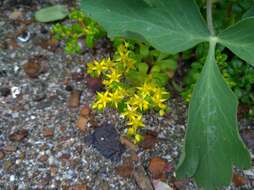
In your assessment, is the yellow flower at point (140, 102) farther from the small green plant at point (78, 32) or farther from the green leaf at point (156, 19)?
the small green plant at point (78, 32)

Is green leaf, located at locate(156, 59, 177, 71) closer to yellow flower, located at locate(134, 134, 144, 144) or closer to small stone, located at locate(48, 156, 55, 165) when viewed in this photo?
yellow flower, located at locate(134, 134, 144, 144)

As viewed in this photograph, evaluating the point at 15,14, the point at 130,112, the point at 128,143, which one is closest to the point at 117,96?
the point at 130,112

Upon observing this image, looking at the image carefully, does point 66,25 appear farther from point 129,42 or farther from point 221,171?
point 221,171

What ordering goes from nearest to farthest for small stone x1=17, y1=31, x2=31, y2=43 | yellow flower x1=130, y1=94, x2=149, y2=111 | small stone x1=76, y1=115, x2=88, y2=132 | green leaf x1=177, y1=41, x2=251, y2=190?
green leaf x1=177, y1=41, x2=251, y2=190
yellow flower x1=130, y1=94, x2=149, y2=111
small stone x1=76, y1=115, x2=88, y2=132
small stone x1=17, y1=31, x2=31, y2=43

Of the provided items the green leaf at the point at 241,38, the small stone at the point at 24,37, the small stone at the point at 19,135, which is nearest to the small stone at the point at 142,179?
the small stone at the point at 19,135

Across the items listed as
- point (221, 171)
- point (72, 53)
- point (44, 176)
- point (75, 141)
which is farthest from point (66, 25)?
point (221, 171)

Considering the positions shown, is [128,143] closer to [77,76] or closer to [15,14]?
[77,76]

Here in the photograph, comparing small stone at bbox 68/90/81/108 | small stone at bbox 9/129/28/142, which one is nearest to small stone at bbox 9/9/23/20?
small stone at bbox 68/90/81/108
